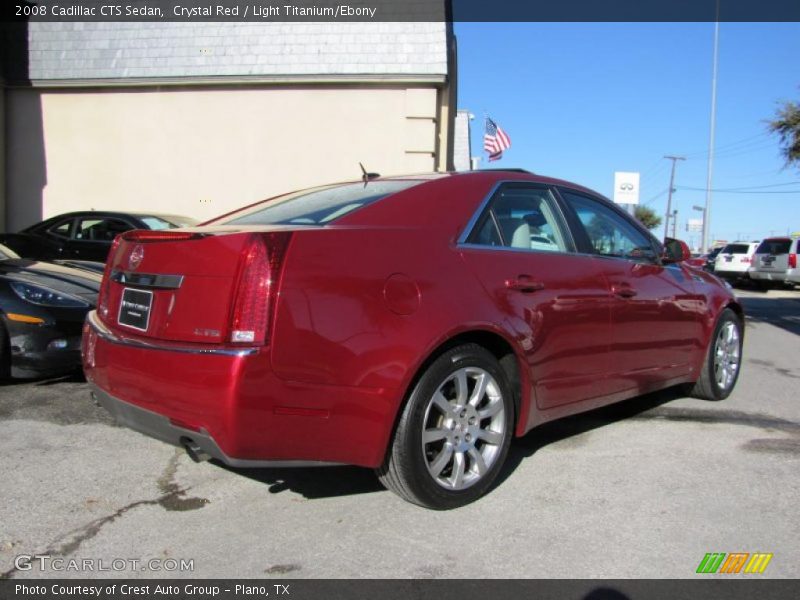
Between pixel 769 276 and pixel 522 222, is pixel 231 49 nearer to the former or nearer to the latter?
pixel 522 222

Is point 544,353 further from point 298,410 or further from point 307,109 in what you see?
point 307,109

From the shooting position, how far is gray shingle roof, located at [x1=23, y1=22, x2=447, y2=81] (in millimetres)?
11797

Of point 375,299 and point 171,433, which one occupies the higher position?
point 375,299

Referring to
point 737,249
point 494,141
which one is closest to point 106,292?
point 494,141

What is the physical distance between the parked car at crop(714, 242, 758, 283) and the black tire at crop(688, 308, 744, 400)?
19727 mm

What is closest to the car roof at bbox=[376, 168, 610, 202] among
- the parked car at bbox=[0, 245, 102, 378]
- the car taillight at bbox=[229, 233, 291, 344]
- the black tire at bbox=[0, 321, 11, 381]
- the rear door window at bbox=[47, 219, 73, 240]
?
the car taillight at bbox=[229, 233, 291, 344]

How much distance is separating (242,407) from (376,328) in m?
0.62

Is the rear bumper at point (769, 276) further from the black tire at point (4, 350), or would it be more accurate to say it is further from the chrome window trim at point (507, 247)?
the black tire at point (4, 350)

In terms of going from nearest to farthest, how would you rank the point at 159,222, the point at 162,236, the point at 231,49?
the point at 162,236, the point at 159,222, the point at 231,49

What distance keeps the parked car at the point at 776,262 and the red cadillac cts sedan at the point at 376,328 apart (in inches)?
756

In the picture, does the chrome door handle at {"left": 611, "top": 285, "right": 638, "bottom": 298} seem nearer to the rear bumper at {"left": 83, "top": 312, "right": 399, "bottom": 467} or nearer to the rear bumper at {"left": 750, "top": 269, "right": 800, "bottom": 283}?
the rear bumper at {"left": 83, "top": 312, "right": 399, "bottom": 467}

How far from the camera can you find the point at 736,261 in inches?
928

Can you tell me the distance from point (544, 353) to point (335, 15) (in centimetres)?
1019
